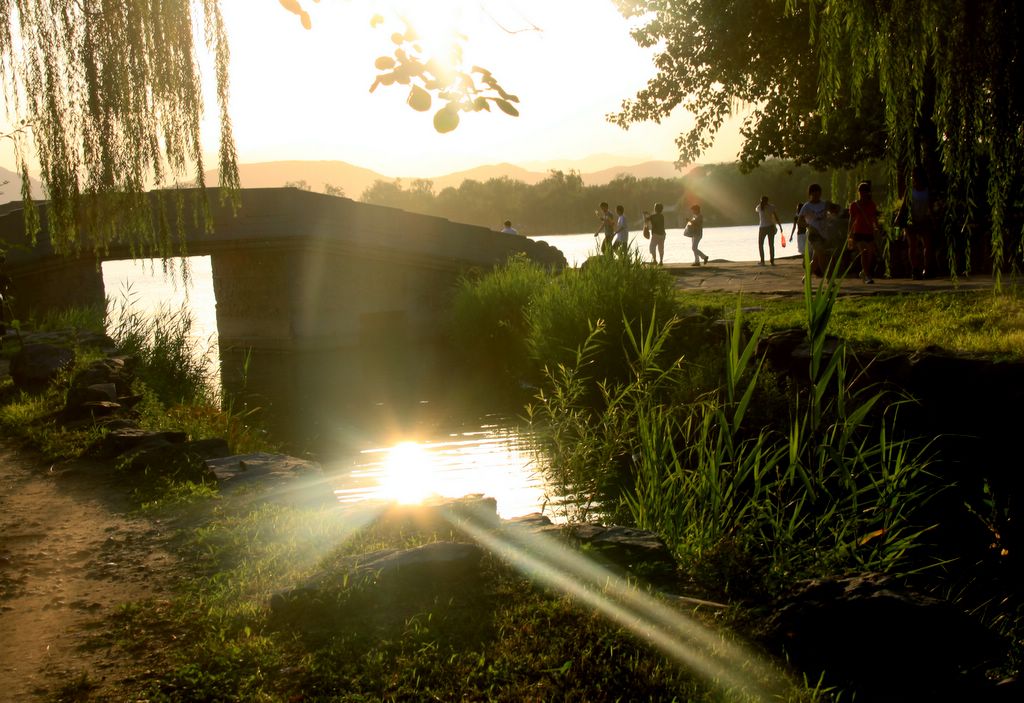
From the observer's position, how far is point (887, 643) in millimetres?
3525

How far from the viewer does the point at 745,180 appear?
66.4 metres

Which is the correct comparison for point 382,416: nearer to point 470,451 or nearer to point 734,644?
point 470,451

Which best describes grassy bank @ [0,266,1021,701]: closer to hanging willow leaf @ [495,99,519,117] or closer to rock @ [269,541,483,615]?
rock @ [269,541,483,615]

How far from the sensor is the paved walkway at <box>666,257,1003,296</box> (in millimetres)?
12555

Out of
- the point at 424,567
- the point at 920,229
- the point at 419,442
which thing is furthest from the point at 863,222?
the point at 424,567

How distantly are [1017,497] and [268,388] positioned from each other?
41.4 ft

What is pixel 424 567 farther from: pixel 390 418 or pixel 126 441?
pixel 390 418

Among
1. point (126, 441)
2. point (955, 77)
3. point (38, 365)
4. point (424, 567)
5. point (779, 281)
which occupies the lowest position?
point (424, 567)

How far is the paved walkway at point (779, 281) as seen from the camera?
12.6m

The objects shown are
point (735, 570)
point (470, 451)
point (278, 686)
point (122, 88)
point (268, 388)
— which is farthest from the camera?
point (268, 388)

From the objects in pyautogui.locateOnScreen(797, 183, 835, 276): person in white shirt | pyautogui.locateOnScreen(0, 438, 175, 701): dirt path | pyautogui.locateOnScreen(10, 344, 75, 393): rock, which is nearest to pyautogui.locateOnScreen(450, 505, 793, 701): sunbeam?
Result: pyautogui.locateOnScreen(0, 438, 175, 701): dirt path

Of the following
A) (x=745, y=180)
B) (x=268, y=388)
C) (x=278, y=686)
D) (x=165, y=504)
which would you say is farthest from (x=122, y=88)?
(x=745, y=180)

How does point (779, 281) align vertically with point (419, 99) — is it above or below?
below

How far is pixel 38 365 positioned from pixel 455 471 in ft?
14.2
